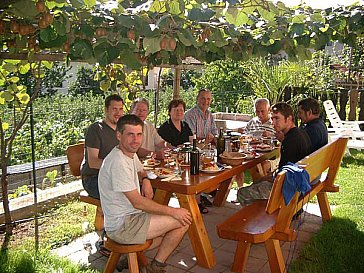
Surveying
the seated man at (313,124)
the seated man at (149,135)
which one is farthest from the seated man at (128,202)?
the seated man at (313,124)

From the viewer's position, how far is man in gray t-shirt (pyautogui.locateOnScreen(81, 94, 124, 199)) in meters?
3.46

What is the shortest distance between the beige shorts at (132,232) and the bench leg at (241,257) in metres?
0.82

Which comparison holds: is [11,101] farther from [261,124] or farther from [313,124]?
[313,124]

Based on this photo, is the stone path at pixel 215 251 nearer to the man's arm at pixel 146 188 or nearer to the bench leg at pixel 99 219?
the bench leg at pixel 99 219

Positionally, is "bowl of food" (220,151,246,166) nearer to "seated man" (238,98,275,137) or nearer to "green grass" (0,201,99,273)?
"seated man" (238,98,275,137)

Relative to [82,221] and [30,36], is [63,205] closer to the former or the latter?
[82,221]

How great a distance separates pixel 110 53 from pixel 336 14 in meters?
2.13

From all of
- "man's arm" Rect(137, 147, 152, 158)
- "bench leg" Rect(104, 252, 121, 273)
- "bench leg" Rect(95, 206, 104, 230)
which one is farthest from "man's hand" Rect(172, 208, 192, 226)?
"man's arm" Rect(137, 147, 152, 158)

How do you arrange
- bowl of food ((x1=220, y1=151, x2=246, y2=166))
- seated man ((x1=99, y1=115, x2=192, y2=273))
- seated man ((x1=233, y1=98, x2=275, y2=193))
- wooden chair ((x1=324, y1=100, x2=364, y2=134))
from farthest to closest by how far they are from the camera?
1. wooden chair ((x1=324, y1=100, x2=364, y2=134))
2. seated man ((x1=233, y1=98, x2=275, y2=193))
3. bowl of food ((x1=220, y1=151, x2=246, y2=166))
4. seated man ((x1=99, y1=115, x2=192, y2=273))

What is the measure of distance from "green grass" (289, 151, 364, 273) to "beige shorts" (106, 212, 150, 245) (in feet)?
4.06

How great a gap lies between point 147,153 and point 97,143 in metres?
0.67

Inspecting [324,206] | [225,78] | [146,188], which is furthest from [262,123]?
[225,78]

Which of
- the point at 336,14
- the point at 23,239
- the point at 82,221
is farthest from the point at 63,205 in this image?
the point at 336,14

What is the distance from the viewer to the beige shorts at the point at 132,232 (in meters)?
2.66
